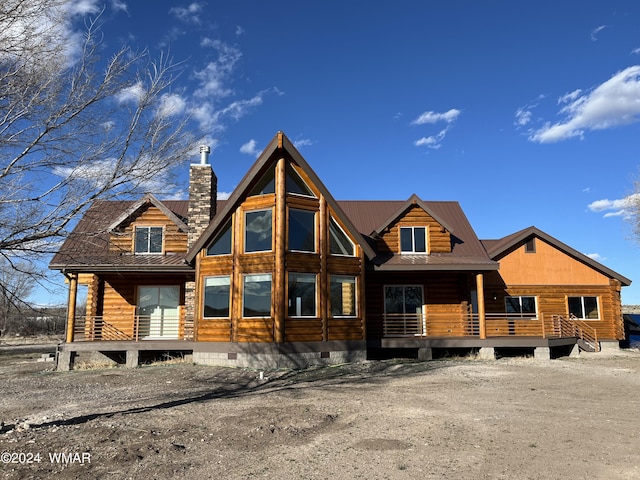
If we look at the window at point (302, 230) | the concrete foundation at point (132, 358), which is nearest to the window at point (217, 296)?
the window at point (302, 230)

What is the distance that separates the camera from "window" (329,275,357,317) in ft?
56.4

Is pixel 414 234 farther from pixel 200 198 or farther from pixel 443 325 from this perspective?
pixel 200 198

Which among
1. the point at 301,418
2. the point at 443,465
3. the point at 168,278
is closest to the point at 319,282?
the point at 168,278

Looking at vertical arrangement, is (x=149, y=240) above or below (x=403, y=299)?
above

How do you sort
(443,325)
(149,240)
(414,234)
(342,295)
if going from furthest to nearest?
(414,234)
(443,325)
(149,240)
(342,295)

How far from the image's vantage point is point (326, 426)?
8383 mm

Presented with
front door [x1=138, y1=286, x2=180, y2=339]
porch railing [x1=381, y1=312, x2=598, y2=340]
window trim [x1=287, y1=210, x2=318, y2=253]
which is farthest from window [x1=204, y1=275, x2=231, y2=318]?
porch railing [x1=381, y1=312, x2=598, y2=340]

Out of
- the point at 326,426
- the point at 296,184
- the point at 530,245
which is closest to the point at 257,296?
the point at 296,184

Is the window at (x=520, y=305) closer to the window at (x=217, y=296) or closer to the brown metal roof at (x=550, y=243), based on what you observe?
the brown metal roof at (x=550, y=243)

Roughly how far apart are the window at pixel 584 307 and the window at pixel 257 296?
611 inches

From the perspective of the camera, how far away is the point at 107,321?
1978 centimetres

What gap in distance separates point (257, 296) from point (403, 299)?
7546mm

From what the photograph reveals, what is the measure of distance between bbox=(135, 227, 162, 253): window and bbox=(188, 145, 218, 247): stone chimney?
82.6 inches

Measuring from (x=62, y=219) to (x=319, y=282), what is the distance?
35.0ft
